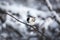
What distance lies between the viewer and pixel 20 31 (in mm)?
2105

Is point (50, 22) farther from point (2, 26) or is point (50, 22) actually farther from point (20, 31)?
point (2, 26)

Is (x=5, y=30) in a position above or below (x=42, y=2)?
below

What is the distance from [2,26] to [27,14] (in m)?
0.24

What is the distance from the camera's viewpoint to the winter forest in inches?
81.7

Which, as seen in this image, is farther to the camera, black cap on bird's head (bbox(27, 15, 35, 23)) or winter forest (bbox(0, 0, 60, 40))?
winter forest (bbox(0, 0, 60, 40))

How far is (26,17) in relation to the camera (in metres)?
2.06

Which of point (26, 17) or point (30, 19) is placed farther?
point (26, 17)

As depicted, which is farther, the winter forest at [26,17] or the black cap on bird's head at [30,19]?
the winter forest at [26,17]

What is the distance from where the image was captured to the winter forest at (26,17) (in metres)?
2.07

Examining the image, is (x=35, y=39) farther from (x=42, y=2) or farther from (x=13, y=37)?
(x=42, y=2)

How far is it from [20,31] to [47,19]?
25cm

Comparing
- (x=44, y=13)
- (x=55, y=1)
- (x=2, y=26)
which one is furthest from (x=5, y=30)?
(x=55, y=1)

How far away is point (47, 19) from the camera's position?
2105 millimetres

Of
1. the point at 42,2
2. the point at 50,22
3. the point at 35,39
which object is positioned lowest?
the point at 35,39
